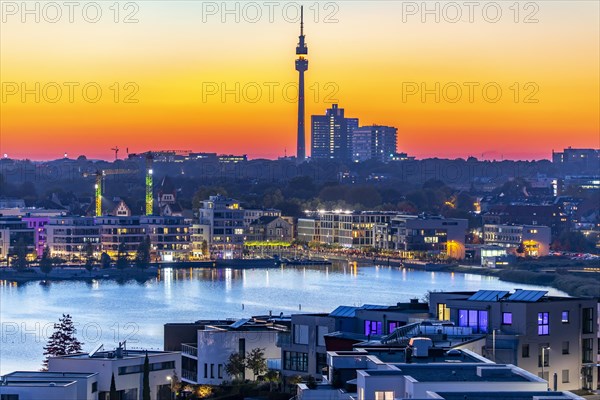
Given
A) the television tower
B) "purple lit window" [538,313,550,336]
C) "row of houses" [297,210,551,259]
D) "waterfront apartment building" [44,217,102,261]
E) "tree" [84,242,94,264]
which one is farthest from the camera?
the television tower

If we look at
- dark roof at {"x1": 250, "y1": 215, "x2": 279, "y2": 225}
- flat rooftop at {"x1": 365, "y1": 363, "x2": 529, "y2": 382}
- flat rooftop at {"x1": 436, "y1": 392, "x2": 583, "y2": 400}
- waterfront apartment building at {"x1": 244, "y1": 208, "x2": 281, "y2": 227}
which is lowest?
flat rooftop at {"x1": 436, "y1": 392, "x2": 583, "y2": 400}

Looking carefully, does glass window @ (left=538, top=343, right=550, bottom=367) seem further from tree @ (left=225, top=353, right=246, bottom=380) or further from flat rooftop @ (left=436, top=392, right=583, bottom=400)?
flat rooftop @ (left=436, top=392, right=583, bottom=400)

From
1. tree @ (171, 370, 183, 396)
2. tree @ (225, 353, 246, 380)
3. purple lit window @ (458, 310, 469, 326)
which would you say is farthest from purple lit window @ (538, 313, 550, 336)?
tree @ (171, 370, 183, 396)

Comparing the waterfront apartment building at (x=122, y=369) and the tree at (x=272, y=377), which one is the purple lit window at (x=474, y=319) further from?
the waterfront apartment building at (x=122, y=369)

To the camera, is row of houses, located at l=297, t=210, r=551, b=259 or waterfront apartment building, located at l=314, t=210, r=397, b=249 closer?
row of houses, located at l=297, t=210, r=551, b=259

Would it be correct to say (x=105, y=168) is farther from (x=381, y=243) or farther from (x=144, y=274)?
(x=144, y=274)

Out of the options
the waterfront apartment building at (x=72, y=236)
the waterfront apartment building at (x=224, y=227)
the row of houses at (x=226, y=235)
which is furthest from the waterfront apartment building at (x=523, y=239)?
the waterfront apartment building at (x=72, y=236)

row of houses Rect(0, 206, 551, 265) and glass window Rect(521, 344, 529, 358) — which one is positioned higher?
row of houses Rect(0, 206, 551, 265)
